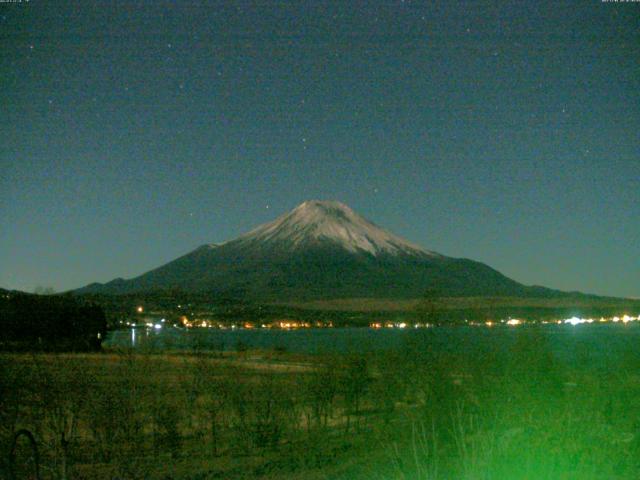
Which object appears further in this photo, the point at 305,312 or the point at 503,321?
the point at 305,312

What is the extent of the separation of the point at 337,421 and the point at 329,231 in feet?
518

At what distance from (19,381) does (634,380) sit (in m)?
10.8

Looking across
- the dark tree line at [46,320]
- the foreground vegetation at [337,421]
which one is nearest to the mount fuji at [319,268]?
the dark tree line at [46,320]

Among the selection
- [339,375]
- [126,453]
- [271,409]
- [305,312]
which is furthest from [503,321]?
[305,312]

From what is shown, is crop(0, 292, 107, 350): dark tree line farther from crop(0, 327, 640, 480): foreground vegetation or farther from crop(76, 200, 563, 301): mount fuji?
crop(76, 200, 563, 301): mount fuji

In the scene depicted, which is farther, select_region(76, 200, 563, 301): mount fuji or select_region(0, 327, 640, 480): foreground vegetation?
select_region(76, 200, 563, 301): mount fuji

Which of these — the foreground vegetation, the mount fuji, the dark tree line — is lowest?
the foreground vegetation

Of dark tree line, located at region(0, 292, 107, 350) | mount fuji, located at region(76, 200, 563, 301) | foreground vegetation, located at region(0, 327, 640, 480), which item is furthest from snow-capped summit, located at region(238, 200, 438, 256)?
foreground vegetation, located at region(0, 327, 640, 480)

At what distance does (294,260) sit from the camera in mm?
155500

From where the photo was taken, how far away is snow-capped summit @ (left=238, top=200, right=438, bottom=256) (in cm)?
16788

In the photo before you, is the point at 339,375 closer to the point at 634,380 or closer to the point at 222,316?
the point at 634,380

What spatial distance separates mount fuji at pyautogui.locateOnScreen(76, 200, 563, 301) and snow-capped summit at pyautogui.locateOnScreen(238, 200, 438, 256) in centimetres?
21

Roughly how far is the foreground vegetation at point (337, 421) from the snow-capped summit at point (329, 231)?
147 meters

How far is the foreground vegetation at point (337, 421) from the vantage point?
300 inches
